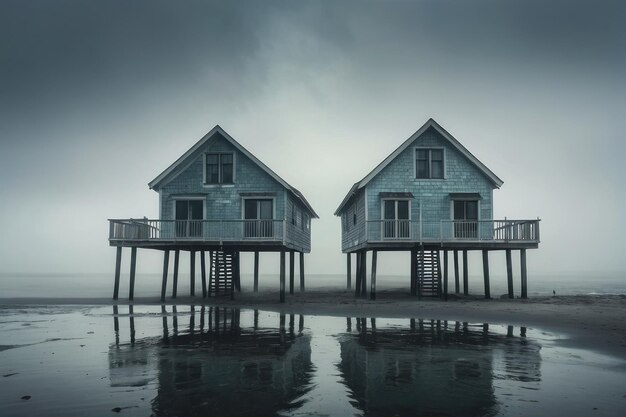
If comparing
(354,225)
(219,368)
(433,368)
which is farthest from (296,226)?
(433,368)

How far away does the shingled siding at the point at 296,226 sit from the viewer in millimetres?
32875

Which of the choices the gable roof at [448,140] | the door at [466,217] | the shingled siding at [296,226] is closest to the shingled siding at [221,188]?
the shingled siding at [296,226]

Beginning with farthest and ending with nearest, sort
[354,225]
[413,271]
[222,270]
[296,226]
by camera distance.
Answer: [413,271] < [296,226] < [354,225] < [222,270]

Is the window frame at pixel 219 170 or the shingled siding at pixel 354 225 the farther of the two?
the shingled siding at pixel 354 225

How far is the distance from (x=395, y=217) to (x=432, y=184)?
2950 mm

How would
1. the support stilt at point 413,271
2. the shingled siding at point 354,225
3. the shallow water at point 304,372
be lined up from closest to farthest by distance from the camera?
the shallow water at point 304,372, the shingled siding at point 354,225, the support stilt at point 413,271

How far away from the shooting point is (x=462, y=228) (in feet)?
99.5

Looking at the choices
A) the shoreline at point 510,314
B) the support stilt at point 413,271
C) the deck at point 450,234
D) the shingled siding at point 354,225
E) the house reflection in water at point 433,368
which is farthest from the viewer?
the support stilt at point 413,271

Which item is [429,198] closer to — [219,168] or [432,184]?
[432,184]

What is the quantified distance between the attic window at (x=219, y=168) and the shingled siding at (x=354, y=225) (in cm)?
814

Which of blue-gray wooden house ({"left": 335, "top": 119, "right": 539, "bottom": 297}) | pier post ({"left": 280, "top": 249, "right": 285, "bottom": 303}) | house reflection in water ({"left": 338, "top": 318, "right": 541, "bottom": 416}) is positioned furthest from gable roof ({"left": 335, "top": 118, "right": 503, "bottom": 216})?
house reflection in water ({"left": 338, "top": 318, "right": 541, "bottom": 416})

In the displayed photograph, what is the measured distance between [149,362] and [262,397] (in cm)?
423

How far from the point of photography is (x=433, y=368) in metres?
11.5

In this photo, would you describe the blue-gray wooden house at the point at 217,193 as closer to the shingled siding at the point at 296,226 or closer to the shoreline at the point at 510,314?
the shingled siding at the point at 296,226
